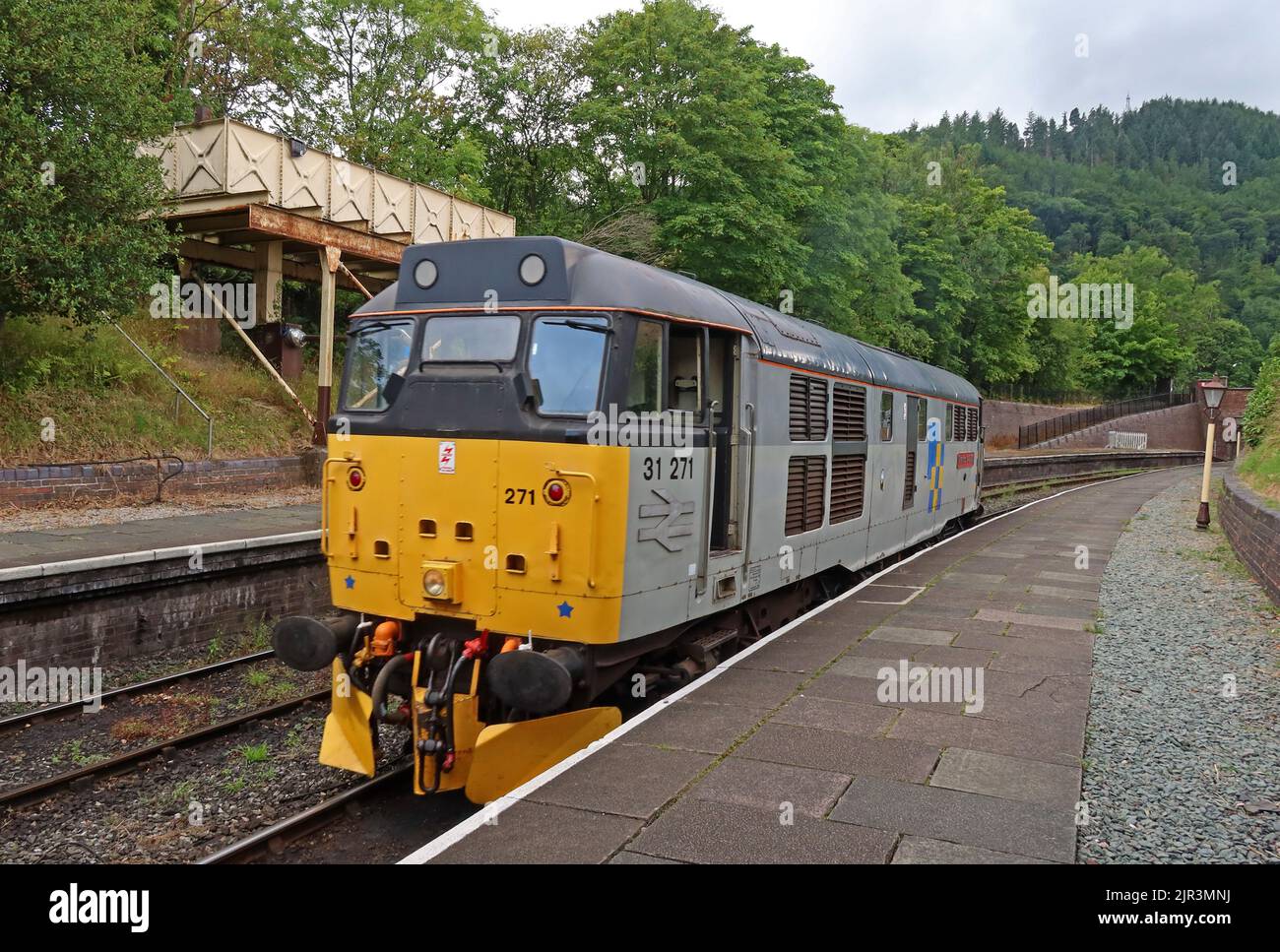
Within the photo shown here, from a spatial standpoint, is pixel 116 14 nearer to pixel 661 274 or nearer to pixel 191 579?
pixel 191 579

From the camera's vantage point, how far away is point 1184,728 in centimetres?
658

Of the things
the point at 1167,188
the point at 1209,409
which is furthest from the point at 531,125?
the point at 1167,188

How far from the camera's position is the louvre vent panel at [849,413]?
32.1ft

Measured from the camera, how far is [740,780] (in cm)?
541

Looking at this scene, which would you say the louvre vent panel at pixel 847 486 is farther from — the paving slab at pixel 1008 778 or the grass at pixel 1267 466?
the grass at pixel 1267 466

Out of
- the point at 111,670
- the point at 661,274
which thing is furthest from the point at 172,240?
the point at 661,274

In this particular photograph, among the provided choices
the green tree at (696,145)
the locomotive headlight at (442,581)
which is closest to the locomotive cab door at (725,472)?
the locomotive headlight at (442,581)

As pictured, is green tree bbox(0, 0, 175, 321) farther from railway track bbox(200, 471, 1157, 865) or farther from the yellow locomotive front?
railway track bbox(200, 471, 1157, 865)

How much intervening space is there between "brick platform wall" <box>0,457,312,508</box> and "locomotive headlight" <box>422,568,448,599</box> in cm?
998

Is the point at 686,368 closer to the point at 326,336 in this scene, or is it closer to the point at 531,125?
the point at 326,336

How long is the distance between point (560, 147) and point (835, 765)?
1092 inches

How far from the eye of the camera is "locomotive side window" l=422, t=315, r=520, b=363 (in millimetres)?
6355
